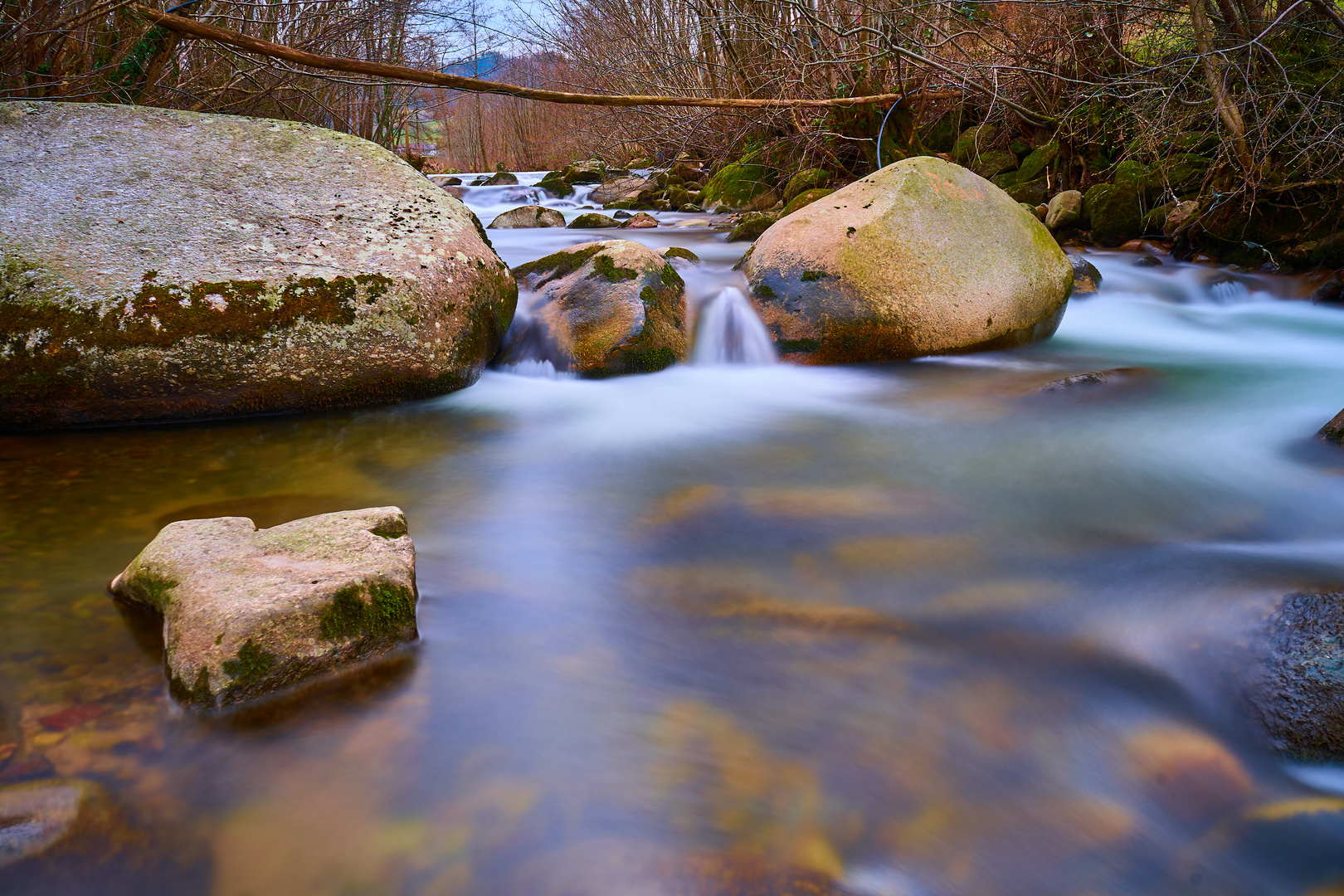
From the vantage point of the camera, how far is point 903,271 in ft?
16.1

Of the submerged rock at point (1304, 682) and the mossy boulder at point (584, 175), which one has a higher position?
the mossy boulder at point (584, 175)

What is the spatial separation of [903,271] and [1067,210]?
4.78 m

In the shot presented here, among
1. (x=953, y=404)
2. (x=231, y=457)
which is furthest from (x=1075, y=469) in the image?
(x=231, y=457)

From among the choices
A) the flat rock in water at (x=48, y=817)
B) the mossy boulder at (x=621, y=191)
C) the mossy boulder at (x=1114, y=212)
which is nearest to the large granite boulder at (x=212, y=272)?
the flat rock in water at (x=48, y=817)

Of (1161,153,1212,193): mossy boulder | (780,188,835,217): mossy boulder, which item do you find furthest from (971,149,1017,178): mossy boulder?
(780,188,835,217): mossy boulder

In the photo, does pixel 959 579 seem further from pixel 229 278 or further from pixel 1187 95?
pixel 1187 95

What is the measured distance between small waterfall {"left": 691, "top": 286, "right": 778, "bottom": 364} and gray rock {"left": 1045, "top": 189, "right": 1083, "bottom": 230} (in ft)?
16.4

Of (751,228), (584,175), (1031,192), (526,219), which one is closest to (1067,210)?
(1031,192)

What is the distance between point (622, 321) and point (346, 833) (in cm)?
360

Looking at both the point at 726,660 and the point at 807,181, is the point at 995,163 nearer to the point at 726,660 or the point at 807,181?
the point at 807,181

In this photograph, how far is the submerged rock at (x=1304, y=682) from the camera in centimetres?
182

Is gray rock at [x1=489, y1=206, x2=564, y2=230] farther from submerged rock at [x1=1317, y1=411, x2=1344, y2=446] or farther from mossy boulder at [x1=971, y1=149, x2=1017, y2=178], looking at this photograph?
submerged rock at [x1=1317, y1=411, x2=1344, y2=446]

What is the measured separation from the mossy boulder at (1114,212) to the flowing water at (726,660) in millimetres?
4561

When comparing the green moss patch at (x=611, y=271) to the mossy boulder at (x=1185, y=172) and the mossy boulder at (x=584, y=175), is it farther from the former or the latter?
the mossy boulder at (x=584, y=175)
